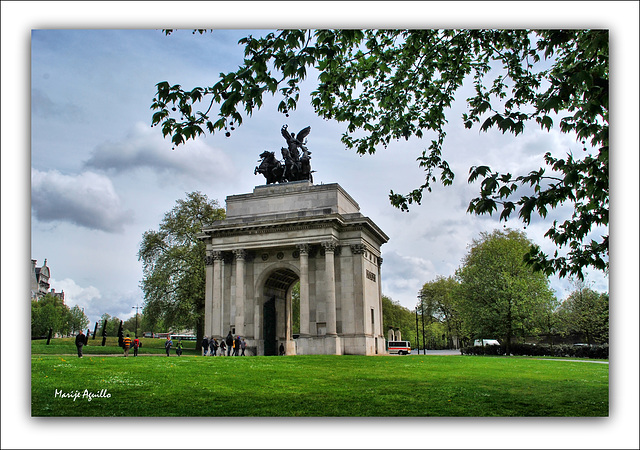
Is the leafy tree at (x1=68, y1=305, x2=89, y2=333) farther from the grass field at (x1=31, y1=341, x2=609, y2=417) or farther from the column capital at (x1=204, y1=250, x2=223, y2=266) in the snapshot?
the column capital at (x1=204, y1=250, x2=223, y2=266)

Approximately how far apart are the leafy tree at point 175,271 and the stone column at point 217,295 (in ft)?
23.4

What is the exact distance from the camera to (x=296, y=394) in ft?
39.7

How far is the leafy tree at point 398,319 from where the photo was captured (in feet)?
284

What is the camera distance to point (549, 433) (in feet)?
34.3

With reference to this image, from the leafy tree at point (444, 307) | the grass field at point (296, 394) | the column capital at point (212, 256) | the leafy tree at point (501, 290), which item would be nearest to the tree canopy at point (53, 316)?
the grass field at point (296, 394)

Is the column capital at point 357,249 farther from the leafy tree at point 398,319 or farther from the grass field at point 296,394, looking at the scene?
the leafy tree at point 398,319

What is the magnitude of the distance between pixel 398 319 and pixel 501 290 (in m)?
50.6

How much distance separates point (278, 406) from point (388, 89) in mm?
7494

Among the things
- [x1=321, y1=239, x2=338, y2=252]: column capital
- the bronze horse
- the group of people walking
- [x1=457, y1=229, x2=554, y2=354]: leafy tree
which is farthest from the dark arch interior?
[x1=457, y1=229, x2=554, y2=354]: leafy tree

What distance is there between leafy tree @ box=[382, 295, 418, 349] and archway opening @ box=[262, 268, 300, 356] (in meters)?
45.6

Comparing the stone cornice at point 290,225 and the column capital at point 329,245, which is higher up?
the stone cornice at point 290,225

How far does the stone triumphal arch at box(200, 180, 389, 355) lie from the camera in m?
35.2

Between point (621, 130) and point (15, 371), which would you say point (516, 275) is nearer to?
point (621, 130)
